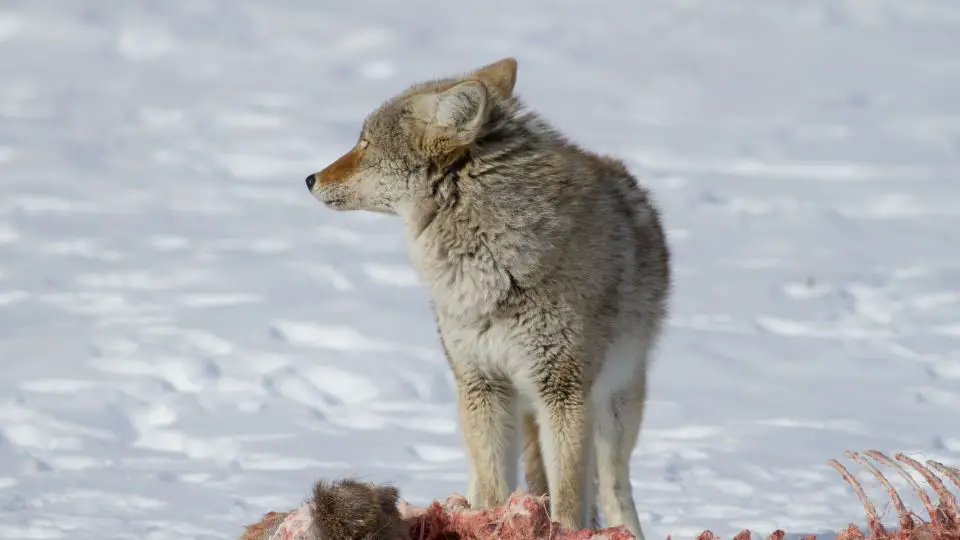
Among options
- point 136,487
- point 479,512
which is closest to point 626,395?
point 479,512

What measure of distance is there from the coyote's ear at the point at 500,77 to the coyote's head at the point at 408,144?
12 mm

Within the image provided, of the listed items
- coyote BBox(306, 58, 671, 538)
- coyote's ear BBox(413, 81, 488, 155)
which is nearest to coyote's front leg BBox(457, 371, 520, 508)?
coyote BBox(306, 58, 671, 538)

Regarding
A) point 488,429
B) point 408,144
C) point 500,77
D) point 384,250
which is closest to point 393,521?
point 488,429

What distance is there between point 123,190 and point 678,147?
6.25 m

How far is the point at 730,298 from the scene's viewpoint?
11.2m

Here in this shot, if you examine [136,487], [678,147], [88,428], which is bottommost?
[136,487]

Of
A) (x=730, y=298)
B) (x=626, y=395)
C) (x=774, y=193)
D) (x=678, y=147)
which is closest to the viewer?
(x=626, y=395)

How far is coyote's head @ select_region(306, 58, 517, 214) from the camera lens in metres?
5.33

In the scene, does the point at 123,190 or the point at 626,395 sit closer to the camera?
the point at 626,395

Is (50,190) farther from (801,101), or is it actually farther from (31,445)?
(801,101)

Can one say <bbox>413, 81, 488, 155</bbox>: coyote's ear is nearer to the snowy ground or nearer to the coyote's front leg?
the coyote's front leg

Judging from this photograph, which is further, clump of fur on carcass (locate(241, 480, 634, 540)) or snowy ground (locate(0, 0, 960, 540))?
snowy ground (locate(0, 0, 960, 540))

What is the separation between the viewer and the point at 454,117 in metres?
5.34

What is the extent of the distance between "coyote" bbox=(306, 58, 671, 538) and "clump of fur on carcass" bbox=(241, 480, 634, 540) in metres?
0.91
